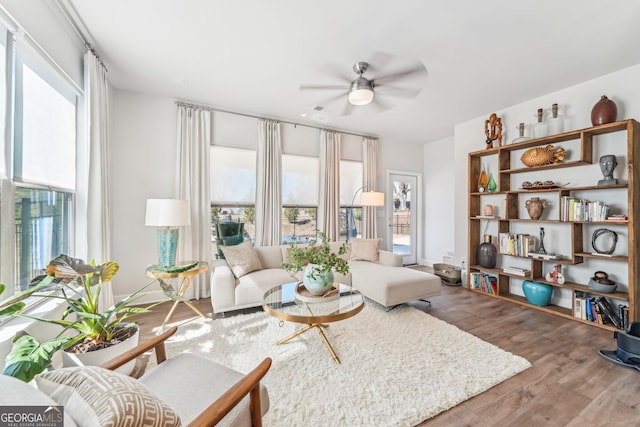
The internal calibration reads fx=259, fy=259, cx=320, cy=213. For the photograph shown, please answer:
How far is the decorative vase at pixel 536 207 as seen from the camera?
11.4 feet

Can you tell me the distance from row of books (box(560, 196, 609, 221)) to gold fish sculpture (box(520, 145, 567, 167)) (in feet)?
1.67

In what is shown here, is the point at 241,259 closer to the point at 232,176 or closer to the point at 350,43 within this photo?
the point at 232,176

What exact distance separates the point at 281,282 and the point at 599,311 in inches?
141

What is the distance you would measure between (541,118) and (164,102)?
5.17 meters

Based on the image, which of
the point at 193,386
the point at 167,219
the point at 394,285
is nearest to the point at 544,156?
the point at 394,285

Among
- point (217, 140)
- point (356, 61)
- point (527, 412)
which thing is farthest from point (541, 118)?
point (217, 140)

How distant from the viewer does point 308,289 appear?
245 centimetres

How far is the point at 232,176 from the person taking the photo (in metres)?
4.11

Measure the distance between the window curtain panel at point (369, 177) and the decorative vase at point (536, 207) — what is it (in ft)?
8.06

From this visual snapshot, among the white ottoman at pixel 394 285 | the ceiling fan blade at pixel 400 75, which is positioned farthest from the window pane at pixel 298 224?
the ceiling fan blade at pixel 400 75

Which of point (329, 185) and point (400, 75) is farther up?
point (400, 75)

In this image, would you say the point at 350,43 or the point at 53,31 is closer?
the point at 53,31

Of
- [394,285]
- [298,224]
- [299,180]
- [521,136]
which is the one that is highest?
[521,136]

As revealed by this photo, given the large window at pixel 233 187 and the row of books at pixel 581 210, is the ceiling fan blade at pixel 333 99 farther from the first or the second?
the row of books at pixel 581 210
